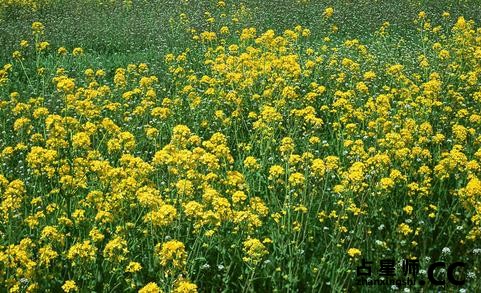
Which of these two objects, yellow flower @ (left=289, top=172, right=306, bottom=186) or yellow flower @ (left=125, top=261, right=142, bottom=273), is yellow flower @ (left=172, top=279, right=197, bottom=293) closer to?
yellow flower @ (left=125, top=261, right=142, bottom=273)

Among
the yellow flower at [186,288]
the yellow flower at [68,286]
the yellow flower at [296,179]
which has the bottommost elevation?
the yellow flower at [68,286]

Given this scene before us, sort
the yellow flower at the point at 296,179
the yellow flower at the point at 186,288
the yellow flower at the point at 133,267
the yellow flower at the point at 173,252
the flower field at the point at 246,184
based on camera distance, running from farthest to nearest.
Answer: the yellow flower at the point at 296,179
the flower field at the point at 246,184
the yellow flower at the point at 133,267
the yellow flower at the point at 173,252
the yellow flower at the point at 186,288

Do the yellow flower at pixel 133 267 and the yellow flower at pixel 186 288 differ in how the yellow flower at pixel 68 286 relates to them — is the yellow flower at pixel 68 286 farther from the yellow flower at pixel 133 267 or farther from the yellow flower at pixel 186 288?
the yellow flower at pixel 186 288

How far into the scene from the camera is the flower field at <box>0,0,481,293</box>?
13.7 ft

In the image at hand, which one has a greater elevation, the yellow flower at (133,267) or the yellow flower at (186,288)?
the yellow flower at (186,288)

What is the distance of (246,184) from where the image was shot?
194 inches

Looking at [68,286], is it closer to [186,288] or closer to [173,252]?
[173,252]

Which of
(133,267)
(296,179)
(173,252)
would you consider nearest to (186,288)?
(173,252)

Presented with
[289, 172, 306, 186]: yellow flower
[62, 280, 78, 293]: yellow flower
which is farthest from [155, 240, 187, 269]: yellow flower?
[289, 172, 306, 186]: yellow flower

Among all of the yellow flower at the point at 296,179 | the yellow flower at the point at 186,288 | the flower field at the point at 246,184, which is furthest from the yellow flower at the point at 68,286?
the yellow flower at the point at 296,179

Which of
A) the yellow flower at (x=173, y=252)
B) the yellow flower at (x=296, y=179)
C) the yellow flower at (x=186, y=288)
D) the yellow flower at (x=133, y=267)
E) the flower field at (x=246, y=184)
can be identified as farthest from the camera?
the yellow flower at (x=296, y=179)

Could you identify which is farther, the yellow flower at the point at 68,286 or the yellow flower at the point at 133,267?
the yellow flower at the point at 133,267

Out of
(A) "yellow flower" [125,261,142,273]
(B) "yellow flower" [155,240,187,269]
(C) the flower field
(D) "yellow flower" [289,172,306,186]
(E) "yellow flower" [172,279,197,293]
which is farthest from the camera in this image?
(D) "yellow flower" [289,172,306,186]

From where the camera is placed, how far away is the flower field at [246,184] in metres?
4.17
